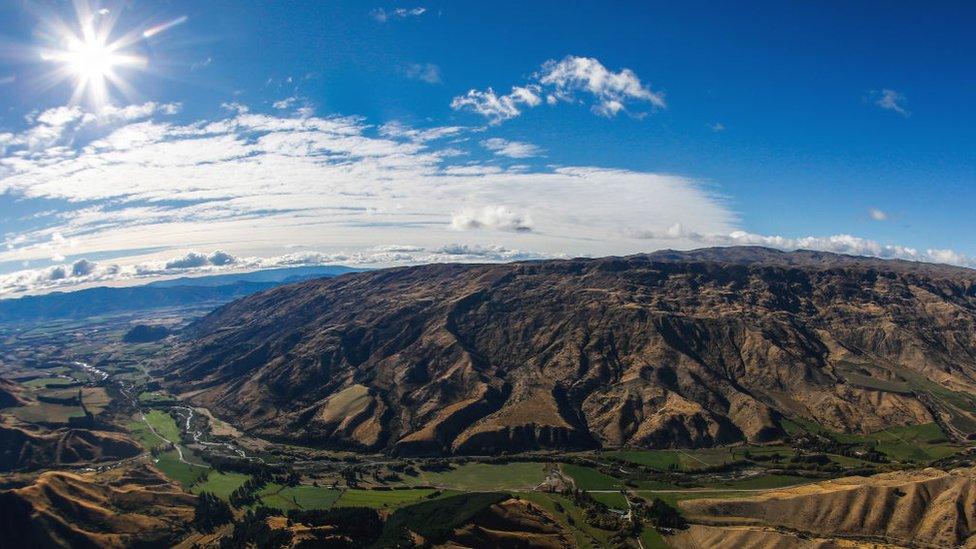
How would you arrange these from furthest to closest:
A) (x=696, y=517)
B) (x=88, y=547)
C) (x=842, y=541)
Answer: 1. (x=696, y=517)
2. (x=88, y=547)
3. (x=842, y=541)

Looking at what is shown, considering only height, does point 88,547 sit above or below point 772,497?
below

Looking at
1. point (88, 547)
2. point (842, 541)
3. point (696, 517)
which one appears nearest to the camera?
point (842, 541)

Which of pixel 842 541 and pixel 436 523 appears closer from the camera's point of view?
pixel 842 541

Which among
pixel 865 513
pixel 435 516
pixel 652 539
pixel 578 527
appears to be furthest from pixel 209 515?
pixel 865 513

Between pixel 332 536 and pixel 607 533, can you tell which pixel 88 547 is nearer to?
pixel 332 536

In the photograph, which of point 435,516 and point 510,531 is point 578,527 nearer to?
point 510,531

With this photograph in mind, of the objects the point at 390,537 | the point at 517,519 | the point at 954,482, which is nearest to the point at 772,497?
the point at 954,482

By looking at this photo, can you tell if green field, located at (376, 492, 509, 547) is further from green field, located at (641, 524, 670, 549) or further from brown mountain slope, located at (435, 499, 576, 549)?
green field, located at (641, 524, 670, 549)
